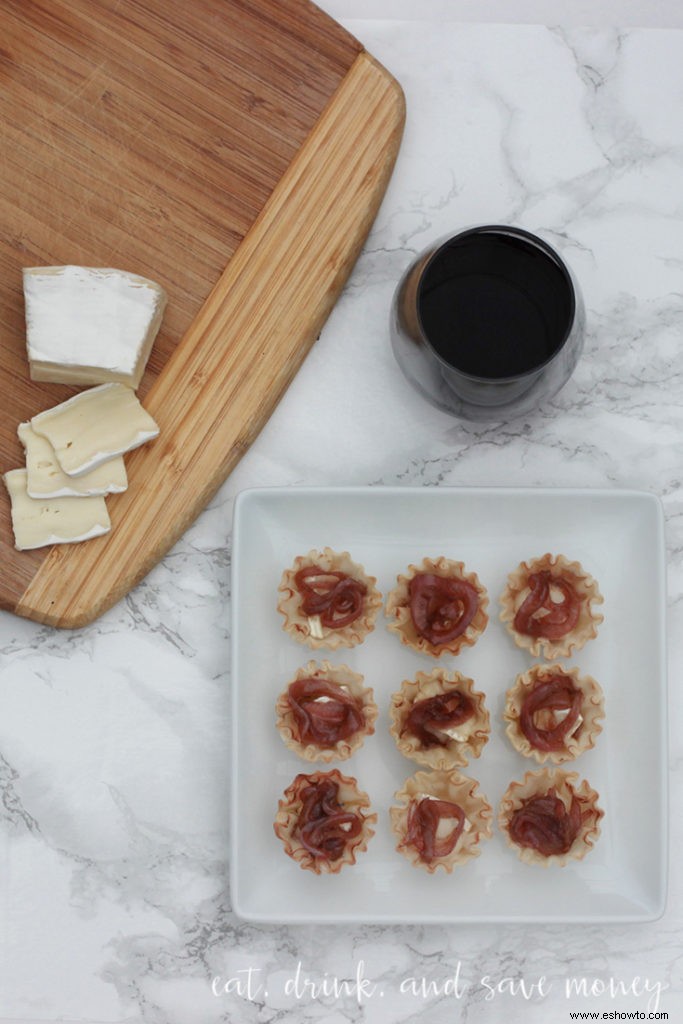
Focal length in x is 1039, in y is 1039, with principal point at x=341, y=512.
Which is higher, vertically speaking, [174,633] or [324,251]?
[324,251]

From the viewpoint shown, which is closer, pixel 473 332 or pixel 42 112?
pixel 473 332

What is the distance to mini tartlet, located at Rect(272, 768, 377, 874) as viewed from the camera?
116cm

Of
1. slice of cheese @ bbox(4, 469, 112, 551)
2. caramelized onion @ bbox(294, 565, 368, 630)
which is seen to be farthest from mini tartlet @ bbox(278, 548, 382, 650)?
slice of cheese @ bbox(4, 469, 112, 551)

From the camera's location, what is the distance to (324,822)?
3.80ft

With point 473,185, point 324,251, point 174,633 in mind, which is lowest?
point 174,633

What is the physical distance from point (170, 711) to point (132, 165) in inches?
25.5

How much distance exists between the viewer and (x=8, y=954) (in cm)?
125

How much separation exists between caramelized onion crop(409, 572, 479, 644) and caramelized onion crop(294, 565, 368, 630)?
2.5 inches

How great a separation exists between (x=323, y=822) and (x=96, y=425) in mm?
515

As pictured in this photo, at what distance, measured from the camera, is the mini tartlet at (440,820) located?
116cm

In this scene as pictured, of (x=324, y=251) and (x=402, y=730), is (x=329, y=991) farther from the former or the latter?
(x=324, y=251)

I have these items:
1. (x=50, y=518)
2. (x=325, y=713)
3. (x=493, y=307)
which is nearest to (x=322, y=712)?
(x=325, y=713)

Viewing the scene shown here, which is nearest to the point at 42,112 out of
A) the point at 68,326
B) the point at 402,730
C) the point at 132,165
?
the point at 132,165

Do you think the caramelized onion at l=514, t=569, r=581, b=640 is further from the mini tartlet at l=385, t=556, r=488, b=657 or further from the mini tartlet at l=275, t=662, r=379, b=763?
the mini tartlet at l=275, t=662, r=379, b=763
